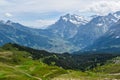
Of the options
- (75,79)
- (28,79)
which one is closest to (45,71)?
(75,79)

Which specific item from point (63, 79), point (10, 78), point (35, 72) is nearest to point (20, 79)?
point (10, 78)

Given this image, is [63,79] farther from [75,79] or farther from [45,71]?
[45,71]

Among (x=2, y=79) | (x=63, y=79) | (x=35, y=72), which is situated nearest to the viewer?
(x=2, y=79)

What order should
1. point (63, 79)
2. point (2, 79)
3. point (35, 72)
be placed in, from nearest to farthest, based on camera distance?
point (2, 79), point (63, 79), point (35, 72)

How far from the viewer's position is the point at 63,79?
168m

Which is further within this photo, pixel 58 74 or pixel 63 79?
pixel 58 74

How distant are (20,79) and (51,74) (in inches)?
2010

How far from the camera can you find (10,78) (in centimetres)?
14062

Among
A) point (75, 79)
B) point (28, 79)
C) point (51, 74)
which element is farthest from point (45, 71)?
point (28, 79)

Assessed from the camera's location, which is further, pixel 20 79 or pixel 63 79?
pixel 63 79

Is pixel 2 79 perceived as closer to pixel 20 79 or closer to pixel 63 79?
pixel 20 79

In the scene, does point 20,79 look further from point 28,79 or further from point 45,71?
point 45,71

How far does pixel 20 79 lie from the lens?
140 m

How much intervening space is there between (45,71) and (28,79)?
51534 mm
